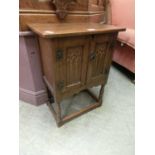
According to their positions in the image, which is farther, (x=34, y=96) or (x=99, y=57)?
(x=34, y=96)

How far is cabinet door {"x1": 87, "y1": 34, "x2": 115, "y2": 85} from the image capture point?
1247 millimetres

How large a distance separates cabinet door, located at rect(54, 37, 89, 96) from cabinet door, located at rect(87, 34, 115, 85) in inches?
2.3

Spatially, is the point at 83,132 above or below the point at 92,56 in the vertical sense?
below

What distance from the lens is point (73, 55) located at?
1.17 m

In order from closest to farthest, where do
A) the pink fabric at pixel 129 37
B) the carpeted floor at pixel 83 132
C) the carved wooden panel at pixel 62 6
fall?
the carpeted floor at pixel 83 132, the carved wooden panel at pixel 62 6, the pink fabric at pixel 129 37

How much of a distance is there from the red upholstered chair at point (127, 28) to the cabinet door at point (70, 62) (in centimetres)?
84

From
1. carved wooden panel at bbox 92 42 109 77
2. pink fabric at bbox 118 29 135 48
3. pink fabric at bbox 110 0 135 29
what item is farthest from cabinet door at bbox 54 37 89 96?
pink fabric at bbox 110 0 135 29

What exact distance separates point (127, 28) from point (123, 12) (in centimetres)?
23

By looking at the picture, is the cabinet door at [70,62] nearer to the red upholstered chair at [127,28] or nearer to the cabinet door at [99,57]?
A: the cabinet door at [99,57]

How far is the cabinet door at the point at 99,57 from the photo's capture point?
49.1 inches

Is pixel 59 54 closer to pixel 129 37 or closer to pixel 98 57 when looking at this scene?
pixel 98 57

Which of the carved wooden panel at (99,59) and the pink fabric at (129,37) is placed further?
the pink fabric at (129,37)

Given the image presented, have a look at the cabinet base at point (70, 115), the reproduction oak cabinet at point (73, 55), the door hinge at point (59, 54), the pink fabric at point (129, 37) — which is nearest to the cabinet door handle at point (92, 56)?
the reproduction oak cabinet at point (73, 55)

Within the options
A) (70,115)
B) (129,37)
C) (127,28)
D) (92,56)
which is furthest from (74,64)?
(127,28)
